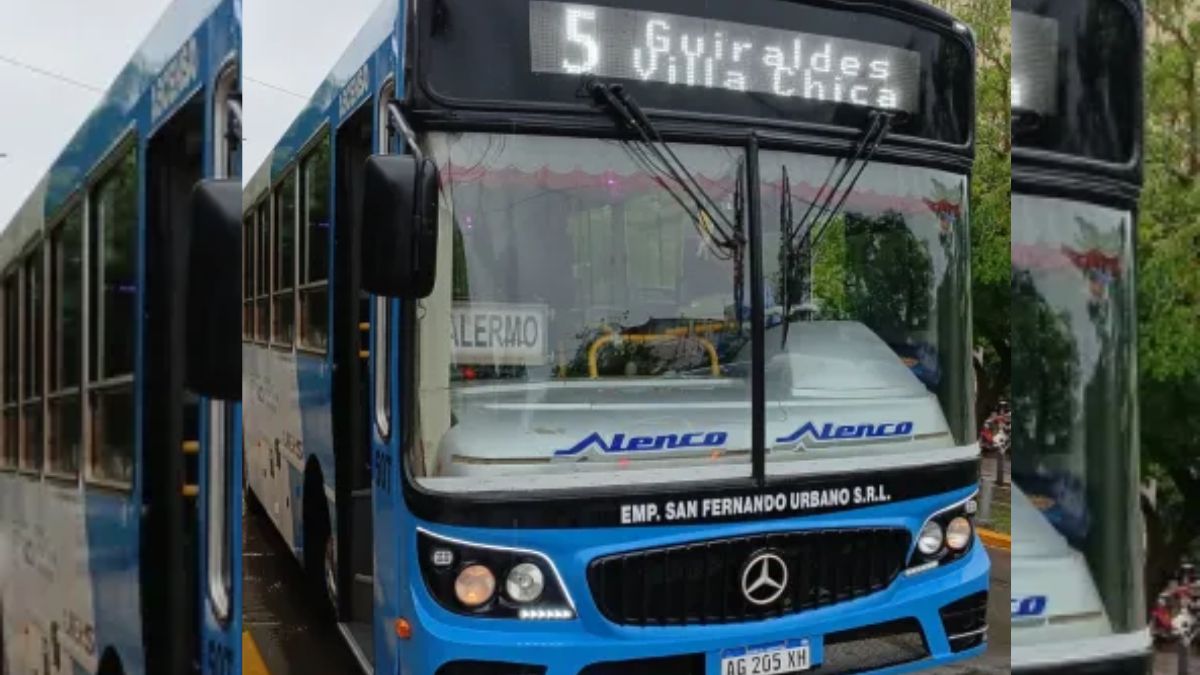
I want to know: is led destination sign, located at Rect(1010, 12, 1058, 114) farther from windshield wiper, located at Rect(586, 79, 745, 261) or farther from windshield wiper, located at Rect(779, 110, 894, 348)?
windshield wiper, located at Rect(586, 79, 745, 261)

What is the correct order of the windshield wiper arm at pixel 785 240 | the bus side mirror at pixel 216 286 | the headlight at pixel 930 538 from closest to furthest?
the bus side mirror at pixel 216 286
the windshield wiper arm at pixel 785 240
the headlight at pixel 930 538

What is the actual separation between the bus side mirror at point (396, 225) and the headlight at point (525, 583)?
0.53 metres

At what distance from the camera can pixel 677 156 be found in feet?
8.03

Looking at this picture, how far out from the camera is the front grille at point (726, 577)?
7.80 ft

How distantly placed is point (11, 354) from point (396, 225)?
2.87 feet

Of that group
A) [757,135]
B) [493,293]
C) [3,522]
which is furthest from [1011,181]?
[3,522]

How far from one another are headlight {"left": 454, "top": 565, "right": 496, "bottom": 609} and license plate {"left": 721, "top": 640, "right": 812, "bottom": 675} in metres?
0.46

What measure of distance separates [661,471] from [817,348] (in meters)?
0.42

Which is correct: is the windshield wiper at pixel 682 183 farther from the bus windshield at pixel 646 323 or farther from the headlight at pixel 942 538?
the headlight at pixel 942 538

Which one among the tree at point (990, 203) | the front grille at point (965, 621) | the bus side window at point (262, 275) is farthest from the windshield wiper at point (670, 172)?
the front grille at point (965, 621)

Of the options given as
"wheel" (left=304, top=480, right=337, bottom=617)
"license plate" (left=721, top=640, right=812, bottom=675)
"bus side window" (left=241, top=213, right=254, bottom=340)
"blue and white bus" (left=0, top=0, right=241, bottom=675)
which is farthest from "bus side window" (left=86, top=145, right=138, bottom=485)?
"license plate" (left=721, top=640, right=812, bottom=675)

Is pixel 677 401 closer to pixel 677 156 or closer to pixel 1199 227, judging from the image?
pixel 677 156

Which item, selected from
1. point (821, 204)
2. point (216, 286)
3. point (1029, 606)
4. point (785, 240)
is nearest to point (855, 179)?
point (821, 204)

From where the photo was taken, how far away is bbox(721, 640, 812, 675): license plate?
2.39 meters
